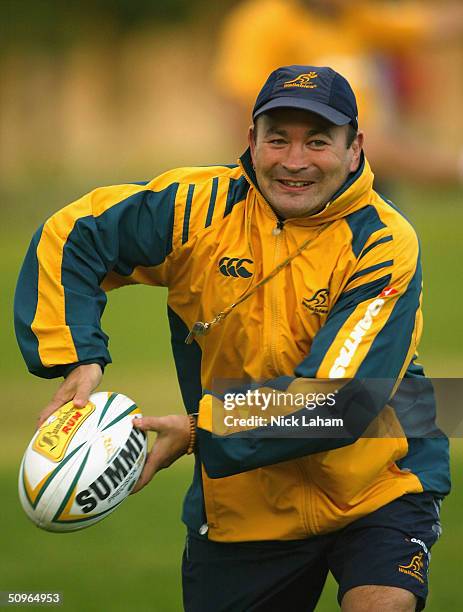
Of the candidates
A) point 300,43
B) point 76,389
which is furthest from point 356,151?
point 300,43

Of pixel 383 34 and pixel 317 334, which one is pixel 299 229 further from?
pixel 383 34

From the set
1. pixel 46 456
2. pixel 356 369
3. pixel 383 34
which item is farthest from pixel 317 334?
pixel 383 34

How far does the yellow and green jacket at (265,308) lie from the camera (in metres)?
4.14

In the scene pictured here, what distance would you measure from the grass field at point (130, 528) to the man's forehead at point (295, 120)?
8.15 ft

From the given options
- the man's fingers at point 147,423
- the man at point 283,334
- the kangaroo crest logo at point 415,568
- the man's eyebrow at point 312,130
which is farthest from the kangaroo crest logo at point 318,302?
the kangaroo crest logo at point 415,568

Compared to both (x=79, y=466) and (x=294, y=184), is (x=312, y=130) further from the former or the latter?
(x=79, y=466)

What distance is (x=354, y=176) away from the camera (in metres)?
4.35

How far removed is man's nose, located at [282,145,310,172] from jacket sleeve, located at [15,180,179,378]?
1.49 feet

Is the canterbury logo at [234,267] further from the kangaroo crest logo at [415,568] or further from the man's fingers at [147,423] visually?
the kangaroo crest logo at [415,568]

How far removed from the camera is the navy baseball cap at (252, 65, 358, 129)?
13.7 ft

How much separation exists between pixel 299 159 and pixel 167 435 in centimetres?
97

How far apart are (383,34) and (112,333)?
4339 mm

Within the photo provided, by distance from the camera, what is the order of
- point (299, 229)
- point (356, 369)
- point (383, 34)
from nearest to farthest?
point (356, 369) < point (299, 229) < point (383, 34)

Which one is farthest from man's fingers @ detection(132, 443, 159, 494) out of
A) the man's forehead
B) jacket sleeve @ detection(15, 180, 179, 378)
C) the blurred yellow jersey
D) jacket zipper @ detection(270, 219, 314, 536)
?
the blurred yellow jersey
